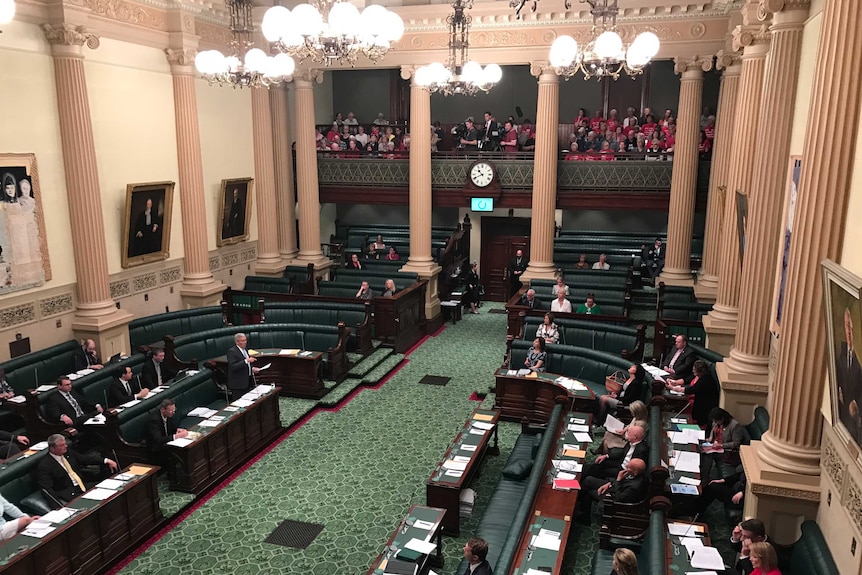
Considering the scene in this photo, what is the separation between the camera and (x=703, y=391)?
28.0 ft

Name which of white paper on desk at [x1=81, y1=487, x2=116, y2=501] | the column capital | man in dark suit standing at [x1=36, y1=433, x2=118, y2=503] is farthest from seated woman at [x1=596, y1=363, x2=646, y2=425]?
the column capital

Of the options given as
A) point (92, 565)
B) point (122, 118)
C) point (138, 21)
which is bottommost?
point (92, 565)

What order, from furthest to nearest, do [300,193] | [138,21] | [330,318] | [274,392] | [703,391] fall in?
[300,193]
[330,318]
[138,21]
[274,392]
[703,391]

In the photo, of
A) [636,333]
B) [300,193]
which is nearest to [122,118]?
[300,193]

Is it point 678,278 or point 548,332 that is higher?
point 678,278

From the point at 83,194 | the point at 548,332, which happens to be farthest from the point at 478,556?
the point at 83,194

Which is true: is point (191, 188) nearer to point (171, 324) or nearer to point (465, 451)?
point (171, 324)

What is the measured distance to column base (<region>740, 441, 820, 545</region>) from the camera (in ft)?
17.2

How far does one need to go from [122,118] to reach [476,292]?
943 cm

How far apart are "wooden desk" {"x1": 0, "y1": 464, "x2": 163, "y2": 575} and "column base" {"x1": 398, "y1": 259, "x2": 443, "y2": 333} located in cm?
882

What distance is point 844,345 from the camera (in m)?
4.26

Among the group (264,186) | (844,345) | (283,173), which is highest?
(283,173)

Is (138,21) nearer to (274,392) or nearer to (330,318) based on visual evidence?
(330,318)

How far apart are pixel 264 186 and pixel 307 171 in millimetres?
1115
